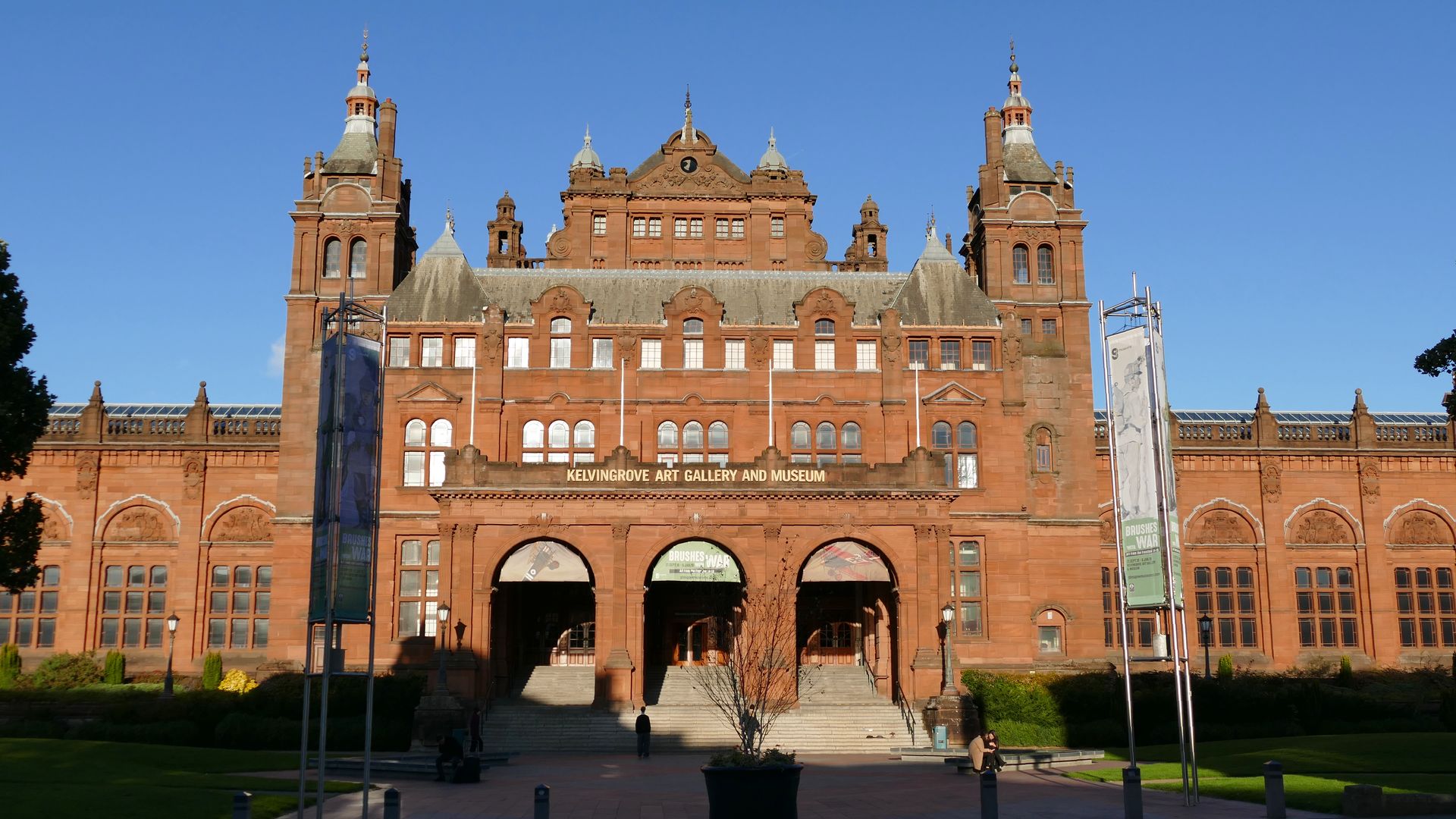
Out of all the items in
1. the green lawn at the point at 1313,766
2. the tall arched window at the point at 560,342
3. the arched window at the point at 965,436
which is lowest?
the green lawn at the point at 1313,766

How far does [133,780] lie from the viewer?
34.6 m

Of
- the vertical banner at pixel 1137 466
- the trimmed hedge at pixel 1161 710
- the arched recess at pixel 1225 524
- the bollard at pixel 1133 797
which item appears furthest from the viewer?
the arched recess at pixel 1225 524

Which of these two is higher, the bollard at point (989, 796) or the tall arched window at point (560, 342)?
the tall arched window at point (560, 342)

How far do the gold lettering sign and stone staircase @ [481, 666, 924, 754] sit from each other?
7.41 metres

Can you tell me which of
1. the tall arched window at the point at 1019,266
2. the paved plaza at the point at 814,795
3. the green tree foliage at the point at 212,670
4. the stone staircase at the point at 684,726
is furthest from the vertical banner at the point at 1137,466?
the green tree foliage at the point at 212,670

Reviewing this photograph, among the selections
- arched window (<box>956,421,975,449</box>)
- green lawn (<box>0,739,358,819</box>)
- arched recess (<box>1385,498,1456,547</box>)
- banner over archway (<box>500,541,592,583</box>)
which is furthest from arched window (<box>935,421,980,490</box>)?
green lawn (<box>0,739,358,819</box>)

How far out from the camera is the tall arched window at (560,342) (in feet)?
205

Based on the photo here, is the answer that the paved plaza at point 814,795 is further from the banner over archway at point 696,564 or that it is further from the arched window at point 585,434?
the arched window at point 585,434

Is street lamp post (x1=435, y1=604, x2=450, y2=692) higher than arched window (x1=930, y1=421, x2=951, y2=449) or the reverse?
the reverse

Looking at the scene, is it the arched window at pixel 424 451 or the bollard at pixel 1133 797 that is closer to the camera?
the bollard at pixel 1133 797

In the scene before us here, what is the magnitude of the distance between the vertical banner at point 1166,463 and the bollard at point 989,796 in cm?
668

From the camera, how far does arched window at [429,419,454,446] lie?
61.6 meters

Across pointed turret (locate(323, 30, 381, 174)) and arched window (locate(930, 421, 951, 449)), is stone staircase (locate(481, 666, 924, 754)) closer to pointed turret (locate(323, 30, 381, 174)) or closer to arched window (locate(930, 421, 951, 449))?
arched window (locate(930, 421, 951, 449))

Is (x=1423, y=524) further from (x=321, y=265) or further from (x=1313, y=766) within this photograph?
(x=321, y=265)
